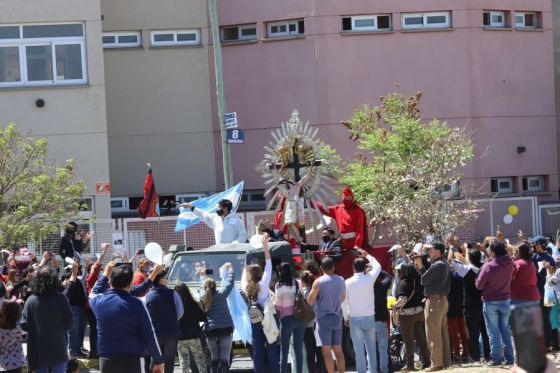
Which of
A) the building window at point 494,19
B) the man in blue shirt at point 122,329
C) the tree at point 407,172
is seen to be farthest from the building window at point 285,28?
the man in blue shirt at point 122,329

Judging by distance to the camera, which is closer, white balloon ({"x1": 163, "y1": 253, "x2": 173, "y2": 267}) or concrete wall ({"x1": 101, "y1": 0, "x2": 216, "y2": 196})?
white balloon ({"x1": 163, "y1": 253, "x2": 173, "y2": 267})

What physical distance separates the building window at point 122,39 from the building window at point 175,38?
0.41 metres

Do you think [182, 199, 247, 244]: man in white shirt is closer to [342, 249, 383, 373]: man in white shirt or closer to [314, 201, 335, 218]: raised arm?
[314, 201, 335, 218]: raised arm

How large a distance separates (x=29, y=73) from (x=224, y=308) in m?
14.0

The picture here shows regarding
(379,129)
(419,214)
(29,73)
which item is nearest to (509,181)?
(379,129)

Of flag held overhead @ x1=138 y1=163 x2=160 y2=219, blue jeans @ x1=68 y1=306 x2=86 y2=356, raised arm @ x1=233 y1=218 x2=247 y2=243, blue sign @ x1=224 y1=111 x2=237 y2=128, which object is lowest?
→ blue jeans @ x1=68 y1=306 x2=86 y2=356

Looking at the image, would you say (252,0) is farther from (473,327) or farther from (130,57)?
(473,327)

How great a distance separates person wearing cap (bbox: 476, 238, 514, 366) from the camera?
14.8m

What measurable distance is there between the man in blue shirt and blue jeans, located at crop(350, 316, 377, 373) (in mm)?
4473

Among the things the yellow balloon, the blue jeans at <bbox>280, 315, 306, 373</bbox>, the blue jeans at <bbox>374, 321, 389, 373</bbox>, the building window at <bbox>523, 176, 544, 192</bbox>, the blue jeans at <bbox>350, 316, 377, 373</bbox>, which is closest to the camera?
the blue jeans at <bbox>280, 315, 306, 373</bbox>

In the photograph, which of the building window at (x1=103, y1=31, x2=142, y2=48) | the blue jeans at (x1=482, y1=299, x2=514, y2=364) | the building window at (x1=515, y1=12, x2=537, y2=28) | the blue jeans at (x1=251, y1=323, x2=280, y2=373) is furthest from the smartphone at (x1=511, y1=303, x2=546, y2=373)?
the building window at (x1=515, y1=12, x2=537, y2=28)

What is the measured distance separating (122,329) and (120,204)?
1932cm

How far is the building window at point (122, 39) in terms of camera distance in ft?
95.9

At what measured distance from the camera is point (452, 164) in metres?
23.5
